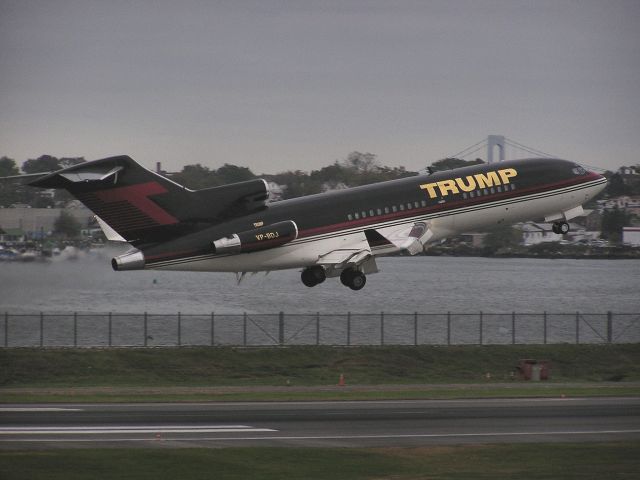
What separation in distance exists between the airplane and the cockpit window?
26.2 inches

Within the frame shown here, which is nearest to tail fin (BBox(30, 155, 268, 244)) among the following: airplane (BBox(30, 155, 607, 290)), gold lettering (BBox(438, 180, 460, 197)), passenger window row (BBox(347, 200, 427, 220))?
airplane (BBox(30, 155, 607, 290))

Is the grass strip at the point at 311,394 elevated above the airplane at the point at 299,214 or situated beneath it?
situated beneath

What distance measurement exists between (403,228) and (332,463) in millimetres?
21323

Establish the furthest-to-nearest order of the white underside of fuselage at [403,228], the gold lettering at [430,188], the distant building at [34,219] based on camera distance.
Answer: the distant building at [34,219], the gold lettering at [430,188], the white underside of fuselage at [403,228]

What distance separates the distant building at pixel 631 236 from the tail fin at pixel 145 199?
88.6 meters

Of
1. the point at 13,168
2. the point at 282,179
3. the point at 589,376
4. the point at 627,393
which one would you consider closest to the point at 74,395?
the point at 627,393

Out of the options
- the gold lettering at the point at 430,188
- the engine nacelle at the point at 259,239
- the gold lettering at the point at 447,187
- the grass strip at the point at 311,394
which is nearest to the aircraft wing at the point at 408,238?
the gold lettering at the point at 430,188

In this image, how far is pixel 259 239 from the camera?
165ft

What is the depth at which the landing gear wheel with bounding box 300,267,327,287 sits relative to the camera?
177 ft

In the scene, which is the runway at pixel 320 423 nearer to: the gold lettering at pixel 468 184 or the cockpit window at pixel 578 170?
the gold lettering at pixel 468 184

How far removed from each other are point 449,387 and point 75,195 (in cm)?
2242

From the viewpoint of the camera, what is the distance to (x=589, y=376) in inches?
2702

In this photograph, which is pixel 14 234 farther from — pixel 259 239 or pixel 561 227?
pixel 561 227

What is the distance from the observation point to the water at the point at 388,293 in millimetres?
106062
